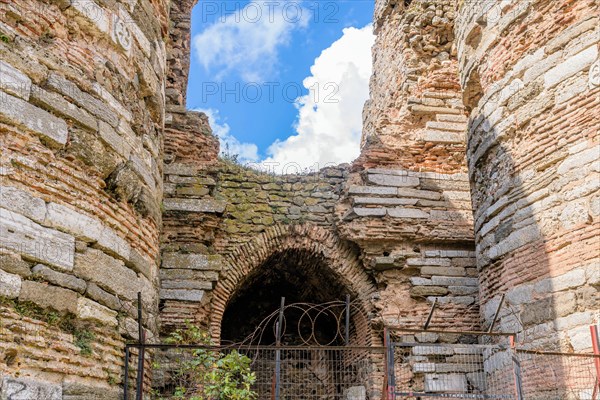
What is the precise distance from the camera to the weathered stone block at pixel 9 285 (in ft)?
13.7

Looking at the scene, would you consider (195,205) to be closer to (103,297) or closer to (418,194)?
(418,194)

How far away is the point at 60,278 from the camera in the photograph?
4605 mm

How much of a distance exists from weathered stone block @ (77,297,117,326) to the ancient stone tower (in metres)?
0.01

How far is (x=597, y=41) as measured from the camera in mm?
6441

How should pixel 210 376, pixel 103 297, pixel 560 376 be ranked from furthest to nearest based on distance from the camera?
pixel 210 376, pixel 560 376, pixel 103 297

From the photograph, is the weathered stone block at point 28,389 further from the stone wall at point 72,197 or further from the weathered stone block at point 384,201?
the weathered stone block at point 384,201

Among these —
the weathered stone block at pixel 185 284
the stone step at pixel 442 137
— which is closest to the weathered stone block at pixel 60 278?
the weathered stone block at pixel 185 284

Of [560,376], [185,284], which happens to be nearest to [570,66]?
[560,376]

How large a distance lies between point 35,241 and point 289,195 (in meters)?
5.38

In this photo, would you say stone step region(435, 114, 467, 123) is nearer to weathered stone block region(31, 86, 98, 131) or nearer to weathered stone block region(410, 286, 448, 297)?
weathered stone block region(410, 286, 448, 297)

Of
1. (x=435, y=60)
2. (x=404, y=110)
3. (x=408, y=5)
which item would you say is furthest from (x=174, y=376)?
(x=408, y=5)

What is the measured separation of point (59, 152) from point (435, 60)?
6731 millimetres

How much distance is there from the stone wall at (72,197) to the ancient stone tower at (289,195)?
0.02m

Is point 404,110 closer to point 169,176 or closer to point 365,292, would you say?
point 365,292
